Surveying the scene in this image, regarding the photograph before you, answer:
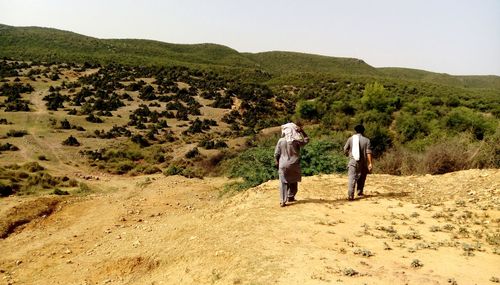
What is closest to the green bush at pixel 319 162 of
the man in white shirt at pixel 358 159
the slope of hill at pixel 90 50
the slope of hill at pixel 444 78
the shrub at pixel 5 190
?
the man in white shirt at pixel 358 159

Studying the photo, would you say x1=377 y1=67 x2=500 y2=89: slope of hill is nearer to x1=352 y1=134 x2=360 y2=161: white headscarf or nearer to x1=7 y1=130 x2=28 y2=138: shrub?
x1=7 y1=130 x2=28 y2=138: shrub

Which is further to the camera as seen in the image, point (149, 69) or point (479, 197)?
point (149, 69)

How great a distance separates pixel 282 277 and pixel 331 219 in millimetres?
2656

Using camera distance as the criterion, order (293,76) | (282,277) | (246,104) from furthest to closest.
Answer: (293,76), (246,104), (282,277)

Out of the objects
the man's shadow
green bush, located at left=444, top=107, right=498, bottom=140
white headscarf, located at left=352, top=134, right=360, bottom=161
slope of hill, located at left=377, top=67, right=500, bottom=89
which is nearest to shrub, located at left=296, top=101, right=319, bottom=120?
green bush, located at left=444, top=107, right=498, bottom=140

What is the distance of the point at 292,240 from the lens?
23.2ft

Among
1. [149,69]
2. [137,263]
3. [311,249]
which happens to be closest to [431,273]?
[311,249]

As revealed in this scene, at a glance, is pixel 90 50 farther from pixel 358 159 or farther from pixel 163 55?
pixel 358 159

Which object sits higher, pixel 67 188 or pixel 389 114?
pixel 389 114

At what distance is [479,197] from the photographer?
31.6 feet

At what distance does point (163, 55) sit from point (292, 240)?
70.4 m

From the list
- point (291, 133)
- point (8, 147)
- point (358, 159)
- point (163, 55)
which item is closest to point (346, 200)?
point (358, 159)

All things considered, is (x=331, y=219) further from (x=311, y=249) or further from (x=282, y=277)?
(x=282, y=277)

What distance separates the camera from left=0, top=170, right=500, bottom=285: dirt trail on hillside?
6.05 metres
